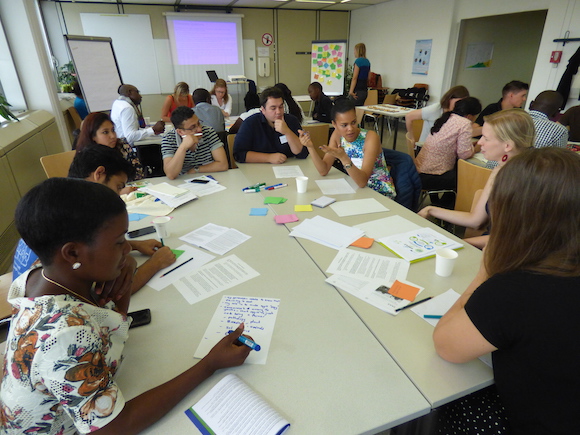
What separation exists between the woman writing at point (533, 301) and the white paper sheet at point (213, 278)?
31.0 inches

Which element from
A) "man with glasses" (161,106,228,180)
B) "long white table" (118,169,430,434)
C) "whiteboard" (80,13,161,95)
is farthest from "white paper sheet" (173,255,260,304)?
"whiteboard" (80,13,161,95)

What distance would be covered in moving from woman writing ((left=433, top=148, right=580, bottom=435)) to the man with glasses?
214 cm

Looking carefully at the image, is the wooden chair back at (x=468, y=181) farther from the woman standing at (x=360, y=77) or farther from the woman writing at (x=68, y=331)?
the woman standing at (x=360, y=77)

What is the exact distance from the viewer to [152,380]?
3.06ft

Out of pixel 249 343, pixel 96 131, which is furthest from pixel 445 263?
pixel 96 131

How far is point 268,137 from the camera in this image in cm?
302

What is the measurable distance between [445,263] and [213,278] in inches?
36.6

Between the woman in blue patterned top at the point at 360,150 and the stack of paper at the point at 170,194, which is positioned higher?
the woman in blue patterned top at the point at 360,150

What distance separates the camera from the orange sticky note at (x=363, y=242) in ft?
5.13

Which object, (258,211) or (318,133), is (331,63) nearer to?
(318,133)

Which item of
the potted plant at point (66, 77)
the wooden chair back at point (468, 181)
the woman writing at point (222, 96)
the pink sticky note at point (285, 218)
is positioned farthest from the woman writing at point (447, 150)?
the potted plant at point (66, 77)

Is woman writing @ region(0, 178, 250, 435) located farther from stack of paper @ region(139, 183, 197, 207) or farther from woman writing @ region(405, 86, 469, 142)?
woman writing @ region(405, 86, 469, 142)

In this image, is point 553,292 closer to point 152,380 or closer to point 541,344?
point 541,344

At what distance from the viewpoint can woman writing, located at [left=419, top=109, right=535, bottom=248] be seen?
1885 mm
